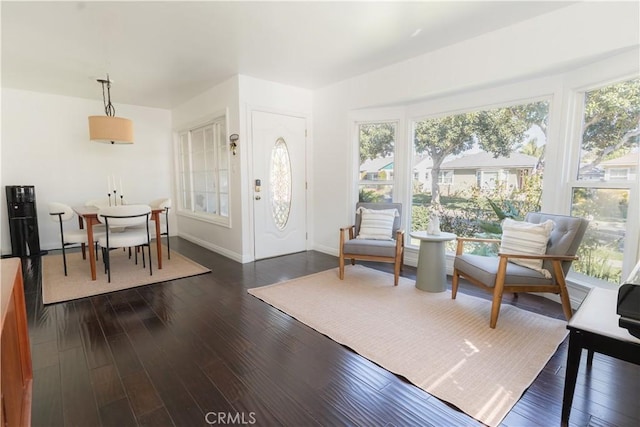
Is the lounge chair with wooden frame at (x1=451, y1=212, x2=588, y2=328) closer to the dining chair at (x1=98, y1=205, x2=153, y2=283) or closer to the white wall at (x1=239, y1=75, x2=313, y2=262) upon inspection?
the white wall at (x1=239, y1=75, x2=313, y2=262)

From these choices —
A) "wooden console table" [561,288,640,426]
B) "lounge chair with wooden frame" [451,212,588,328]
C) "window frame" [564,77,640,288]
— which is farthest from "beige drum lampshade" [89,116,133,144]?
"window frame" [564,77,640,288]

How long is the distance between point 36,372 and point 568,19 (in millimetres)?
4450

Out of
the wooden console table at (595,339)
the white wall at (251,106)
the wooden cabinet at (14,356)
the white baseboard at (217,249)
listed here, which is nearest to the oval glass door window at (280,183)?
the white wall at (251,106)

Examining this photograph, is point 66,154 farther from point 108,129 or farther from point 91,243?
point 91,243

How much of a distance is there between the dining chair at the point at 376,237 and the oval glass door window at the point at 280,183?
4.02 feet

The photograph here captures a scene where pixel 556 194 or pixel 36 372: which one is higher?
pixel 556 194

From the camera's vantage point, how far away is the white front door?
4359 mm

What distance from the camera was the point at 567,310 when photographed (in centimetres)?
238

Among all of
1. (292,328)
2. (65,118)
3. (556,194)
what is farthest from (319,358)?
(65,118)

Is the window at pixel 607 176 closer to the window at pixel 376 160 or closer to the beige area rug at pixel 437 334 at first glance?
the beige area rug at pixel 437 334

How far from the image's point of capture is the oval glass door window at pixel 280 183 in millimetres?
4555

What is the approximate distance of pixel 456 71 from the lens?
10.5 feet

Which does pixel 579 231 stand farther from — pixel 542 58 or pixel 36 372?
pixel 36 372

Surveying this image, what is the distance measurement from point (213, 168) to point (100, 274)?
2.19 meters
